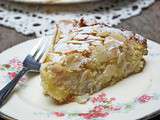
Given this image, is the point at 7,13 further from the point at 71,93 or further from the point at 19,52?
the point at 71,93

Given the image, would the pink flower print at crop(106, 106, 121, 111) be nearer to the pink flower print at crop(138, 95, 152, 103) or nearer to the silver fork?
the pink flower print at crop(138, 95, 152, 103)

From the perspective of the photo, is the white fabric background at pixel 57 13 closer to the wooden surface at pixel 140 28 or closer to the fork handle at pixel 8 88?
the wooden surface at pixel 140 28

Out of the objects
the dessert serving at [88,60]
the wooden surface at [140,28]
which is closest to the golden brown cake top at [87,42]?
the dessert serving at [88,60]

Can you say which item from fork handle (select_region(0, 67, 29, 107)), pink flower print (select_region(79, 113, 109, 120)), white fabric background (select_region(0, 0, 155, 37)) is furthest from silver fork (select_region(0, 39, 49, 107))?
white fabric background (select_region(0, 0, 155, 37))

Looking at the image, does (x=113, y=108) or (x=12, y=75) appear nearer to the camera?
(x=113, y=108)

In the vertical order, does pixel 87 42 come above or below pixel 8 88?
above

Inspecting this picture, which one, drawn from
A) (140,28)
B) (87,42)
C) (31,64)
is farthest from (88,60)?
(140,28)

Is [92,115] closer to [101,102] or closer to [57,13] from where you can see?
[101,102]
